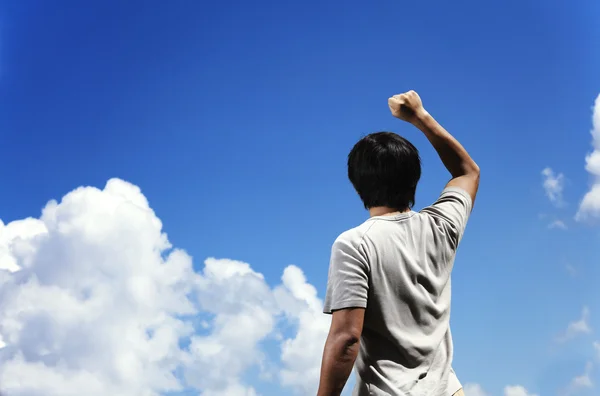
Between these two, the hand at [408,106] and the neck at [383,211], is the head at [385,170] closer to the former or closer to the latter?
the neck at [383,211]

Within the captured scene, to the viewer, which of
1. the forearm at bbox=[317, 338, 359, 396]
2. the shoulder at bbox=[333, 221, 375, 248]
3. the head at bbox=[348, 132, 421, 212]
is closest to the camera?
the forearm at bbox=[317, 338, 359, 396]

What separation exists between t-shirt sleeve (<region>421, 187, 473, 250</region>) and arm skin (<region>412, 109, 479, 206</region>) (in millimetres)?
56

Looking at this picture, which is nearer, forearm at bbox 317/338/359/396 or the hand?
forearm at bbox 317/338/359/396

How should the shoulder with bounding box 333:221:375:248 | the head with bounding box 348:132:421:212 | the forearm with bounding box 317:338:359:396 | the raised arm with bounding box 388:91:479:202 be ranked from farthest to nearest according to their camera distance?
the raised arm with bounding box 388:91:479:202 → the head with bounding box 348:132:421:212 → the shoulder with bounding box 333:221:375:248 → the forearm with bounding box 317:338:359:396

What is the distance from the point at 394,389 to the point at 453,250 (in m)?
0.62

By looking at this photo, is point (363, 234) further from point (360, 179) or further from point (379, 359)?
point (379, 359)

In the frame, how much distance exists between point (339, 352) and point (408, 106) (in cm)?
116

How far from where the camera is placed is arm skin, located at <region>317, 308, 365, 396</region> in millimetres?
2088

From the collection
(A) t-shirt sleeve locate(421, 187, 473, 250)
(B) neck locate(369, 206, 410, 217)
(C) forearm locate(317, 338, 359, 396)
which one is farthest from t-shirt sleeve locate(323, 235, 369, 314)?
(A) t-shirt sleeve locate(421, 187, 473, 250)

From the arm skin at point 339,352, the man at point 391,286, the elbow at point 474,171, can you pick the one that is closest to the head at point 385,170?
the man at point 391,286

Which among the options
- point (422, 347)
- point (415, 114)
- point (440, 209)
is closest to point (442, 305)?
point (422, 347)

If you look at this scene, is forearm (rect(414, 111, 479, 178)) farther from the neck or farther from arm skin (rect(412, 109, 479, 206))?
the neck

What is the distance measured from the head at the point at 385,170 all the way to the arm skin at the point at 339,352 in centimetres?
49

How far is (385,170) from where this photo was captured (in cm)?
238
